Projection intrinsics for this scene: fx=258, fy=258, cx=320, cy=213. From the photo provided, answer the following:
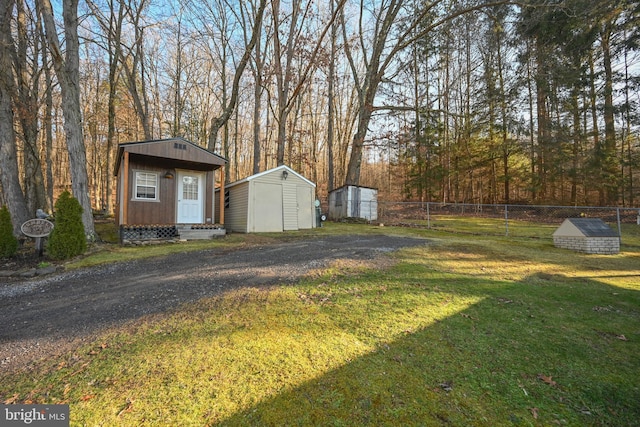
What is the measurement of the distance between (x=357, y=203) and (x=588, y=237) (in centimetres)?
968

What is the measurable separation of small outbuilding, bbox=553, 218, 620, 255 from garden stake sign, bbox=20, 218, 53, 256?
512 inches

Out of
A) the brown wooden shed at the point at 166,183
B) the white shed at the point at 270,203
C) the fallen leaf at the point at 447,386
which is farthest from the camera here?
the white shed at the point at 270,203

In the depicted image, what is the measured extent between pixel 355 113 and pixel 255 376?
73.3 ft

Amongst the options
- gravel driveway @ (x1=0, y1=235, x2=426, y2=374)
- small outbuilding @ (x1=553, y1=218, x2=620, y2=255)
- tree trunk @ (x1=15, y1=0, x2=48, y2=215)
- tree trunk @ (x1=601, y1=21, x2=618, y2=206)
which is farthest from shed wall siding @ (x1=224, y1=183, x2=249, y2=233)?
tree trunk @ (x1=601, y1=21, x2=618, y2=206)

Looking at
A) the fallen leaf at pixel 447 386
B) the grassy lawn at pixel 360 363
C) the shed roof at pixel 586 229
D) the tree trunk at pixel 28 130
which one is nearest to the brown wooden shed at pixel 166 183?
the tree trunk at pixel 28 130

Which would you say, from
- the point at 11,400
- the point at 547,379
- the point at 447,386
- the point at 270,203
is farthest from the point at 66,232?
the point at 547,379

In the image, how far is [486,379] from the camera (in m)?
1.79

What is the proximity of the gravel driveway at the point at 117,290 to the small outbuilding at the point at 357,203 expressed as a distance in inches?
353

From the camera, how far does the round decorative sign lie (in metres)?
5.74

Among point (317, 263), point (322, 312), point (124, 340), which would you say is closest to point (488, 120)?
point (317, 263)

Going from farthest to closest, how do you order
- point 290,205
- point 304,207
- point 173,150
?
1. point 304,207
2. point 290,205
3. point 173,150

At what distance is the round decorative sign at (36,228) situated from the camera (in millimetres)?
5742

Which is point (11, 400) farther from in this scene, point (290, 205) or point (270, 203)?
point (290, 205)

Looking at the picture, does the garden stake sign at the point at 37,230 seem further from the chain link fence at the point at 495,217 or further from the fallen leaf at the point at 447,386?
the chain link fence at the point at 495,217
